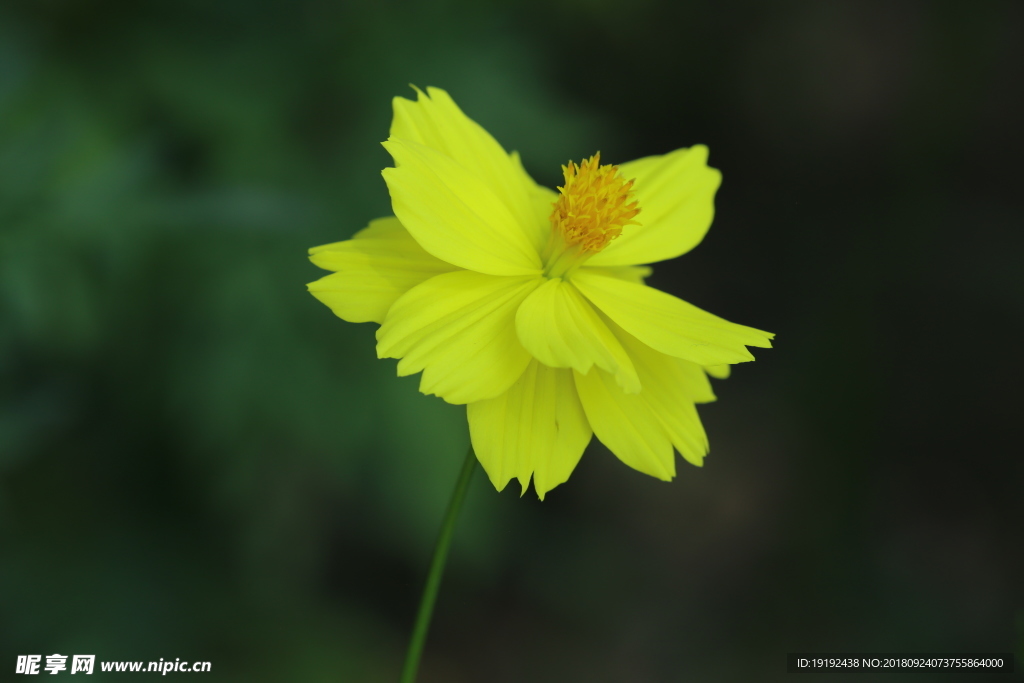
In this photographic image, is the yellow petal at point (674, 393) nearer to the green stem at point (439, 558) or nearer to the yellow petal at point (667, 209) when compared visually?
the yellow petal at point (667, 209)

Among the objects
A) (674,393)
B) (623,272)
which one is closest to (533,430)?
(674,393)

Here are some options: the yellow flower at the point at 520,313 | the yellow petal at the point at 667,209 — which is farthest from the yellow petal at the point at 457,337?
the yellow petal at the point at 667,209

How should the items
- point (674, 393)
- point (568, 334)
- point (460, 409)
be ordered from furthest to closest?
point (460, 409)
point (674, 393)
point (568, 334)

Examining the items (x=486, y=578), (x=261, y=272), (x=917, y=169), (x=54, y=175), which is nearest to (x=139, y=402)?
(x=261, y=272)

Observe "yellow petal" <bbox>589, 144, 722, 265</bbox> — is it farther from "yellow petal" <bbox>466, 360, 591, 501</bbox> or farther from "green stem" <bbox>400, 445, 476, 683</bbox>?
"green stem" <bbox>400, 445, 476, 683</bbox>

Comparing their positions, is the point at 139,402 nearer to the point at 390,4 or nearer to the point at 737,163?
the point at 390,4

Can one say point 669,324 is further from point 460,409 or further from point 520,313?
point 460,409

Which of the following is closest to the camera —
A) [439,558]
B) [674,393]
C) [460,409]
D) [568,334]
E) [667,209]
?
[439,558]
